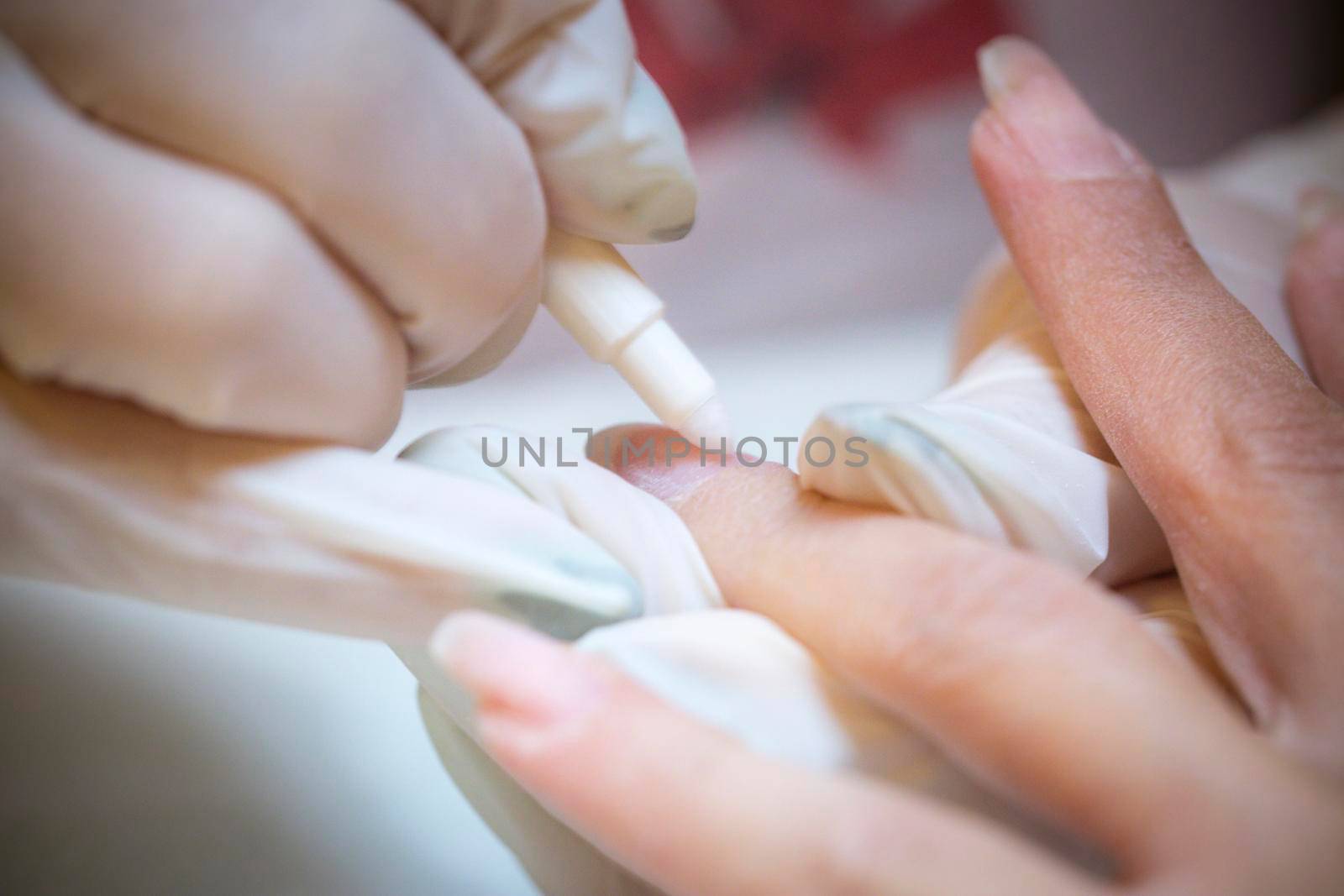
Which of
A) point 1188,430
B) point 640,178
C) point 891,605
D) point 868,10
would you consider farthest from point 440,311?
point 868,10

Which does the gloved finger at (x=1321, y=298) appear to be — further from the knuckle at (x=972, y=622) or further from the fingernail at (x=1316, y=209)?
the knuckle at (x=972, y=622)

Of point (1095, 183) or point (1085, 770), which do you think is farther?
point (1095, 183)

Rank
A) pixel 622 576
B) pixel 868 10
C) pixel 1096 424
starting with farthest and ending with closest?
pixel 868 10 < pixel 1096 424 < pixel 622 576

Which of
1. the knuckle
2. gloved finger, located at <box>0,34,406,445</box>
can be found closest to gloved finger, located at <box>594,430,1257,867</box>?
the knuckle

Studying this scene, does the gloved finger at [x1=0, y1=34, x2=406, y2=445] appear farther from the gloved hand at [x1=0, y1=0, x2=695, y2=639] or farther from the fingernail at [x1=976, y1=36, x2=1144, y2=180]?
the fingernail at [x1=976, y1=36, x2=1144, y2=180]

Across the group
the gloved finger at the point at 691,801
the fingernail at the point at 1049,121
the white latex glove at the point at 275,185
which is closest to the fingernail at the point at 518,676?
the gloved finger at the point at 691,801

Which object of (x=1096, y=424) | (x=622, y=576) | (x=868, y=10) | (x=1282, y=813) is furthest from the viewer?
(x=868, y=10)

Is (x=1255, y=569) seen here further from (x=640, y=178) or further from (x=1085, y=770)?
(x=640, y=178)

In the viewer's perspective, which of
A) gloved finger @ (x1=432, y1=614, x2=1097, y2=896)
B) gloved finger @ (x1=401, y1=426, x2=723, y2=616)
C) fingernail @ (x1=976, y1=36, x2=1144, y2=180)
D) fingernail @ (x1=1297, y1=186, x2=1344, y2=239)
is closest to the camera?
gloved finger @ (x1=432, y1=614, x2=1097, y2=896)
